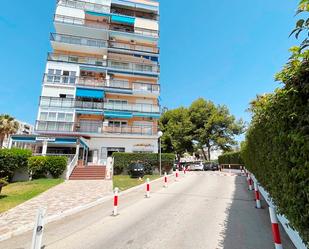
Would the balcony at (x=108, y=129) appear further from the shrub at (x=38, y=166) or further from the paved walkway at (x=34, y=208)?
the paved walkway at (x=34, y=208)

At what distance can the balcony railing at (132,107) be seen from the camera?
99.3 feet

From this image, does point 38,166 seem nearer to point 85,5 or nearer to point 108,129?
point 108,129

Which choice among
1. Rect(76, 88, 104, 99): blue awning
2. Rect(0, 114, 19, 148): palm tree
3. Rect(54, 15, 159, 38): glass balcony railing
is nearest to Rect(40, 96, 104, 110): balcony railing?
Rect(76, 88, 104, 99): blue awning

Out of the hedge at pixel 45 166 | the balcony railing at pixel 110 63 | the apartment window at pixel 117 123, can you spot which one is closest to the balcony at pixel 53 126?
the apartment window at pixel 117 123

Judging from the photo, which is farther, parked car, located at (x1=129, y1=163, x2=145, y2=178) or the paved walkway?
parked car, located at (x1=129, y1=163, x2=145, y2=178)

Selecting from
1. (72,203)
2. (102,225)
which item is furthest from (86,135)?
(102,225)

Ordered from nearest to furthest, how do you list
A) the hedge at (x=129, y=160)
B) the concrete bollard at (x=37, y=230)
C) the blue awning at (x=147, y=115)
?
the concrete bollard at (x=37, y=230) < the hedge at (x=129, y=160) < the blue awning at (x=147, y=115)

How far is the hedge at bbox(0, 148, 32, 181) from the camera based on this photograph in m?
16.0

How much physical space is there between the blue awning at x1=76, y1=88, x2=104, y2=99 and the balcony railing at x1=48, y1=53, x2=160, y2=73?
4749 mm

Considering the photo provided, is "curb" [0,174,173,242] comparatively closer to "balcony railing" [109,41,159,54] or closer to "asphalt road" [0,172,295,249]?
"asphalt road" [0,172,295,249]

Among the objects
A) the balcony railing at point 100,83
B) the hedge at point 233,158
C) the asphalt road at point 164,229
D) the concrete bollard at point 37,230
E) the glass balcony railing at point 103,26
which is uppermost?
the glass balcony railing at point 103,26

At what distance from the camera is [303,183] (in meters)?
2.89

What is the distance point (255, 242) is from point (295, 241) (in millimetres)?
893

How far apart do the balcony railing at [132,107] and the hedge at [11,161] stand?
1394 centimetres
